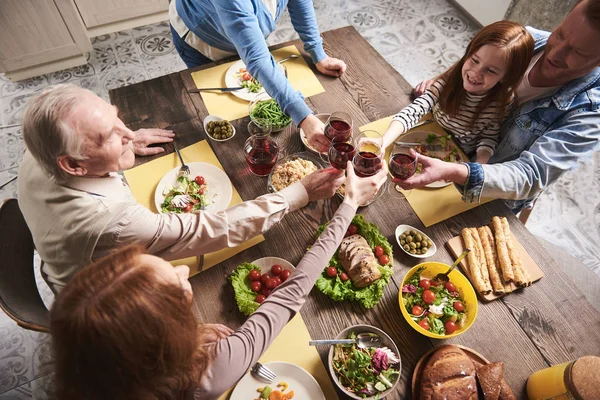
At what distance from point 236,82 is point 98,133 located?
1.02 meters

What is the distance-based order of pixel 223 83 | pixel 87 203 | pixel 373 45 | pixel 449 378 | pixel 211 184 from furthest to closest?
1. pixel 373 45
2. pixel 223 83
3. pixel 211 184
4. pixel 87 203
5. pixel 449 378

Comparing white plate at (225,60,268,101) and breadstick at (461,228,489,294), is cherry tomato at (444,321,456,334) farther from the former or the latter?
white plate at (225,60,268,101)

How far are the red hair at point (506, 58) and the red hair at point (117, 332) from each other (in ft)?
5.43

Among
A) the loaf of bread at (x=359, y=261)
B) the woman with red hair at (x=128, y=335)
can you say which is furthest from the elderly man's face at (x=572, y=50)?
the woman with red hair at (x=128, y=335)

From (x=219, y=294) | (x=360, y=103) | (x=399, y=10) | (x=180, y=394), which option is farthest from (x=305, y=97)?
(x=399, y=10)

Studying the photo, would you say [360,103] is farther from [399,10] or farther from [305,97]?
[399,10]

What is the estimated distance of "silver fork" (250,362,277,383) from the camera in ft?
4.25

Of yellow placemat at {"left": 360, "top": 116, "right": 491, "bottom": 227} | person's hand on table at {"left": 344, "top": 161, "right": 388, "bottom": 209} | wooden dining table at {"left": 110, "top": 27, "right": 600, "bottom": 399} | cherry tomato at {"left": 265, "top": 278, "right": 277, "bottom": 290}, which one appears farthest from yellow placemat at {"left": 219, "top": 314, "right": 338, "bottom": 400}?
yellow placemat at {"left": 360, "top": 116, "right": 491, "bottom": 227}

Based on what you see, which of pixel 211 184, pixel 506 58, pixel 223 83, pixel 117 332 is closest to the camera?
pixel 117 332

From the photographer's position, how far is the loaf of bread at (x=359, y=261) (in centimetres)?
145

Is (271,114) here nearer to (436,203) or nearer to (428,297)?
(436,203)

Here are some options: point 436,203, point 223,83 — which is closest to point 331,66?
point 223,83

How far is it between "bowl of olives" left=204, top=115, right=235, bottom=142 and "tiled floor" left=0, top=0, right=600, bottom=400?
1705mm

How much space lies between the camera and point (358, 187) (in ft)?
5.07
